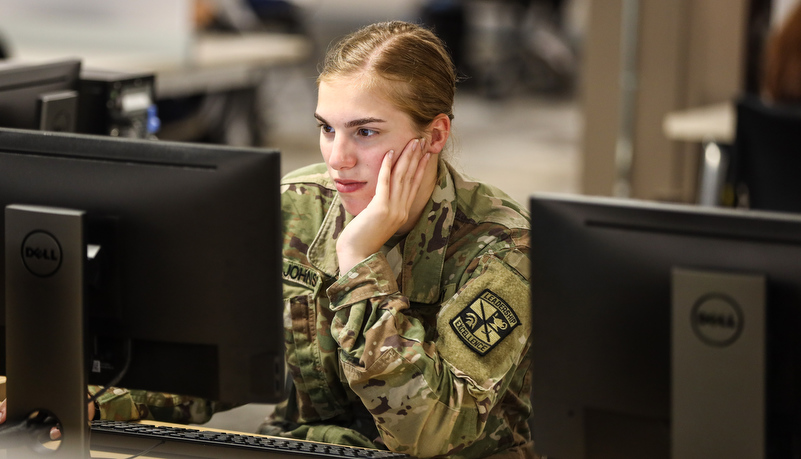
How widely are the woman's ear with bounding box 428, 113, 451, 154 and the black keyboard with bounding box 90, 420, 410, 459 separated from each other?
54cm

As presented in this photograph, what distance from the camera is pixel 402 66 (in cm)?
156

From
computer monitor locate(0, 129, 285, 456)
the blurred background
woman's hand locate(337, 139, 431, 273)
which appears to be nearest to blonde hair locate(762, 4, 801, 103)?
the blurred background

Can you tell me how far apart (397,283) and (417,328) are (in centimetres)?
17

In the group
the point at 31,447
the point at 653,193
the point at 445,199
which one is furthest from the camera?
the point at 653,193

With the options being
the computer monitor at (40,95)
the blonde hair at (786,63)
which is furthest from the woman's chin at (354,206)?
the blonde hair at (786,63)

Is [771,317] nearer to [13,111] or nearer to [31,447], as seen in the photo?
[31,447]

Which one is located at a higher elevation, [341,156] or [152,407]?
[341,156]

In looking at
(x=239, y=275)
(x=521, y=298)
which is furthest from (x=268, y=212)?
(x=521, y=298)

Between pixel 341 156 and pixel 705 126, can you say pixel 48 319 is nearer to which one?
pixel 341 156

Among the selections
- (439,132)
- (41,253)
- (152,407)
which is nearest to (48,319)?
(41,253)

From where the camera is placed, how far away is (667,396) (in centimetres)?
104

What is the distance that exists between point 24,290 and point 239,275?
1.01 feet

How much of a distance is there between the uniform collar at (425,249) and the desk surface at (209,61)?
3130 mm

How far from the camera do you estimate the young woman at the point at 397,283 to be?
137 centimetres
